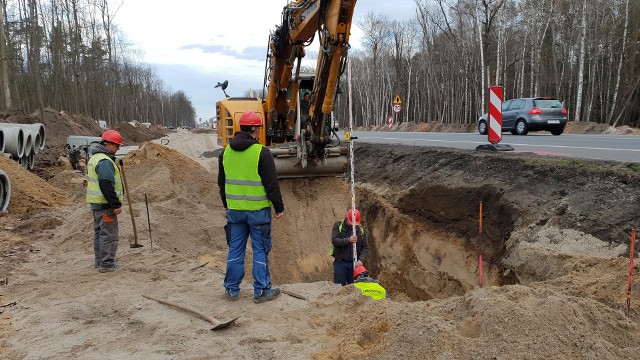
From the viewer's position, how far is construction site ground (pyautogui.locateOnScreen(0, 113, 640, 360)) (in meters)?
3.40

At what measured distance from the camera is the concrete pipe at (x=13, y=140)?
44.1ft

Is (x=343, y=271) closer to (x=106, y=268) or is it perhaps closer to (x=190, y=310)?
(x=190, y=310)

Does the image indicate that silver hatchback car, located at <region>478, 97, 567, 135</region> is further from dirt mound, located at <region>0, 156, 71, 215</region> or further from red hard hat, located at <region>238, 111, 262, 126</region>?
red hard hat, located at <region>238, 111, 262, 126</region>

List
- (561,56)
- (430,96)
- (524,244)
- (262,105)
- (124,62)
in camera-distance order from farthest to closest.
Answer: (124,62), (430,96), (561,56), (262,105), (524,244)

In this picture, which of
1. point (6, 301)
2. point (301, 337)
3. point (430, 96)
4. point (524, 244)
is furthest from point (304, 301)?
point (430, 96)

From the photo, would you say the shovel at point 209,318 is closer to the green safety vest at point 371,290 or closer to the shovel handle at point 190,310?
the shovel handle at point 190,310

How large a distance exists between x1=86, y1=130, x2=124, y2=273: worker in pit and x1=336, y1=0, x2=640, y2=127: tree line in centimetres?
2883

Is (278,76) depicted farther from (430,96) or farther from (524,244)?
(430,96)

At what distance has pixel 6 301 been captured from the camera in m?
5.02

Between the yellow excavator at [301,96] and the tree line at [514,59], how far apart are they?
75.8 feet

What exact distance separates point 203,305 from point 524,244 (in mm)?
4416

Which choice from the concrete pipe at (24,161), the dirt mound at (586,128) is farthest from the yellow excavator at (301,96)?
the dirt mound at (586,128)

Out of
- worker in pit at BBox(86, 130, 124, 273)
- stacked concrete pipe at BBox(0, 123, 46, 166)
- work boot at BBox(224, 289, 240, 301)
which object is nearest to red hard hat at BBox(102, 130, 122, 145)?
worker in pit at BBox(86, 130, 124, 273)

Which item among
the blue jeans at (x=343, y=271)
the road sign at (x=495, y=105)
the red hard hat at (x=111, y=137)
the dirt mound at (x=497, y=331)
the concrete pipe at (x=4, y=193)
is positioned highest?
the road sign at (x=495, y=105)
